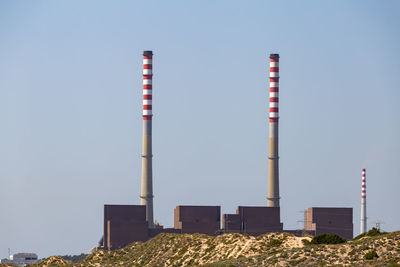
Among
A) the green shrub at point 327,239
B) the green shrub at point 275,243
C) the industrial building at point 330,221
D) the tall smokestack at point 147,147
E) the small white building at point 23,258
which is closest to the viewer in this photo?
the green shrub at point 327,239

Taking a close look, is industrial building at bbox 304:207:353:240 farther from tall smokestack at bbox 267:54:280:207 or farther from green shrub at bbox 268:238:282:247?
green shrub at bbox 268:238:282:247

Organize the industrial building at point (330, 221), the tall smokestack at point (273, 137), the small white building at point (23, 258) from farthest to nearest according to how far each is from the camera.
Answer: the small white building at point (23, 258) < the industrial building at point (330, 221) < the tall smokestack at point (273, 137)

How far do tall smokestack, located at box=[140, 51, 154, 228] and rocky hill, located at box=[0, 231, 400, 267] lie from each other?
28680mm

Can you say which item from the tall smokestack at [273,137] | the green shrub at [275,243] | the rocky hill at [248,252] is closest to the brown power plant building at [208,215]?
the tall smokestack at [273,137]

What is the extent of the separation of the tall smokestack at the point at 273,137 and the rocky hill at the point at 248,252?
106 ft

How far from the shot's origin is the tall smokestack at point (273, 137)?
11094 cm

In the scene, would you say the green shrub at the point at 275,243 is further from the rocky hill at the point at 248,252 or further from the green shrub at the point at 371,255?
the green shrub at the point at 371,255

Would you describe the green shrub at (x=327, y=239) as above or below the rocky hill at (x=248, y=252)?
above

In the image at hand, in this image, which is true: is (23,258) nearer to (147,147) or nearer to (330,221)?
(147,147)

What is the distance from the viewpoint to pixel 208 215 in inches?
4530

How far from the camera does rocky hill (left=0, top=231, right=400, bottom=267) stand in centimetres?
4841

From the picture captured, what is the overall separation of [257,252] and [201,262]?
617cm

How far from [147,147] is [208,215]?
1190 cm

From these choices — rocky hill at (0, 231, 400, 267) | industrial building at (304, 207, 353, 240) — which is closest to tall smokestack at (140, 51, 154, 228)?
industrial building at (304, 207, 353, 240)
